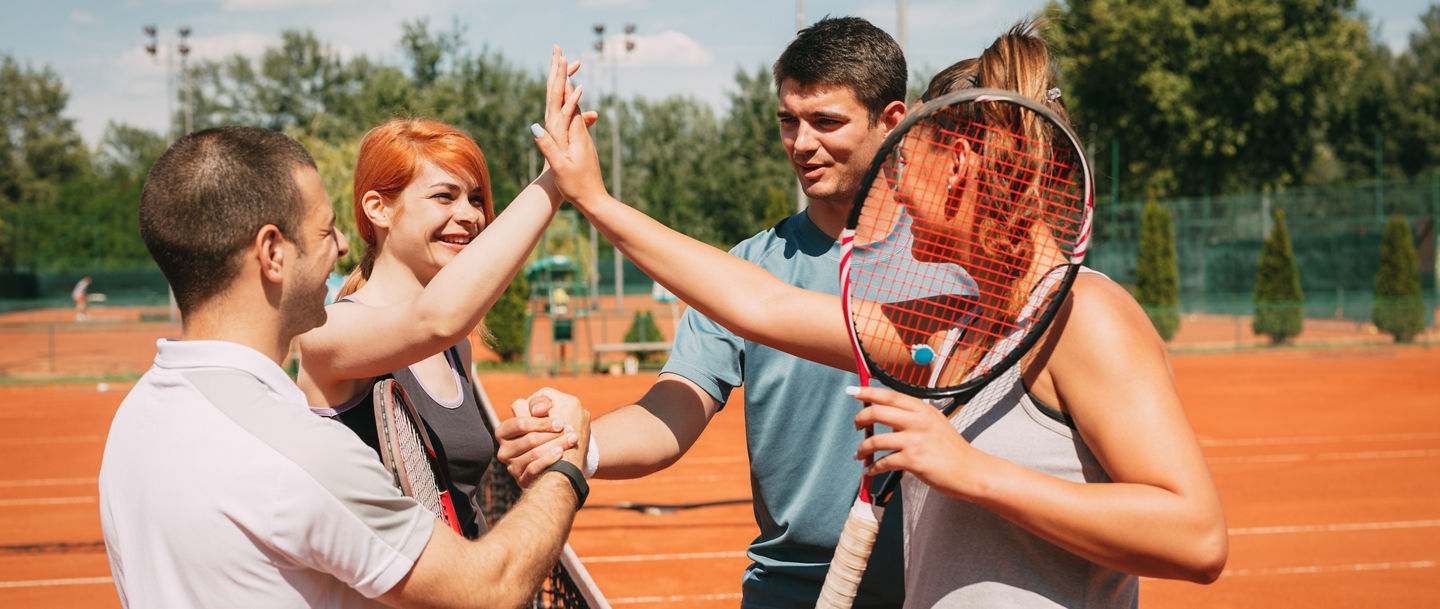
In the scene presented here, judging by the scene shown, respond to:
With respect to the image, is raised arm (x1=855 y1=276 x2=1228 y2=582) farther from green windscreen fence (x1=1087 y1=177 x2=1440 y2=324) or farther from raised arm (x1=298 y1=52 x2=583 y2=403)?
green windscreen fence (x1=1087 y1=177 x2=1440 y2=324)

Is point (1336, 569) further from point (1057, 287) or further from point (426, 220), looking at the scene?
point (426, 220)

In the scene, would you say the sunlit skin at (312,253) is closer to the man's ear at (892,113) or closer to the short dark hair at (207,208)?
the short dark hair at (207,208)

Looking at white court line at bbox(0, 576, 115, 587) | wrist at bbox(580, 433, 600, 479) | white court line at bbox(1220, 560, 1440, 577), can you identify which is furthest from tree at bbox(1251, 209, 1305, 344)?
wrist at bbox(580, 433, 600, 479)

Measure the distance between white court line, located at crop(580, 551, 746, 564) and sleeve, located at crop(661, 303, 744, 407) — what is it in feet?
16.8

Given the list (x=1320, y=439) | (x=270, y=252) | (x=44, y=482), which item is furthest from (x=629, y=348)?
(x=270, y=252)

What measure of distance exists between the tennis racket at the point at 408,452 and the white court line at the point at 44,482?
33.6 ft

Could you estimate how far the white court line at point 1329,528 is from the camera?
27.1 feet

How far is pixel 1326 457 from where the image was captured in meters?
11.2

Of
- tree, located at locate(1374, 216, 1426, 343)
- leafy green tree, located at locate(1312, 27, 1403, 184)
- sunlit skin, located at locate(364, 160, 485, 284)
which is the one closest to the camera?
sunlit skin, located at locate(364, 160, 485, 284)

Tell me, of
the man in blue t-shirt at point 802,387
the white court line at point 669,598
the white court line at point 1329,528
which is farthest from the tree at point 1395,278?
the man in blue t-shirt at point 802,387

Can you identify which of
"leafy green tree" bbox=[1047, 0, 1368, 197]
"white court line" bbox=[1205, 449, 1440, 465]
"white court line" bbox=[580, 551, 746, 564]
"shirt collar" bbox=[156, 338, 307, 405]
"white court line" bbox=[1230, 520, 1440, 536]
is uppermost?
"leafy green tree" bbox=[1047, 0, 1368, 197]

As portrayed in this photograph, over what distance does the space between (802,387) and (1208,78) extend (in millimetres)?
44886

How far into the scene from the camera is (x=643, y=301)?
1575 inches

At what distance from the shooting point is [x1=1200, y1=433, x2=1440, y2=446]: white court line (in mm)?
12180
